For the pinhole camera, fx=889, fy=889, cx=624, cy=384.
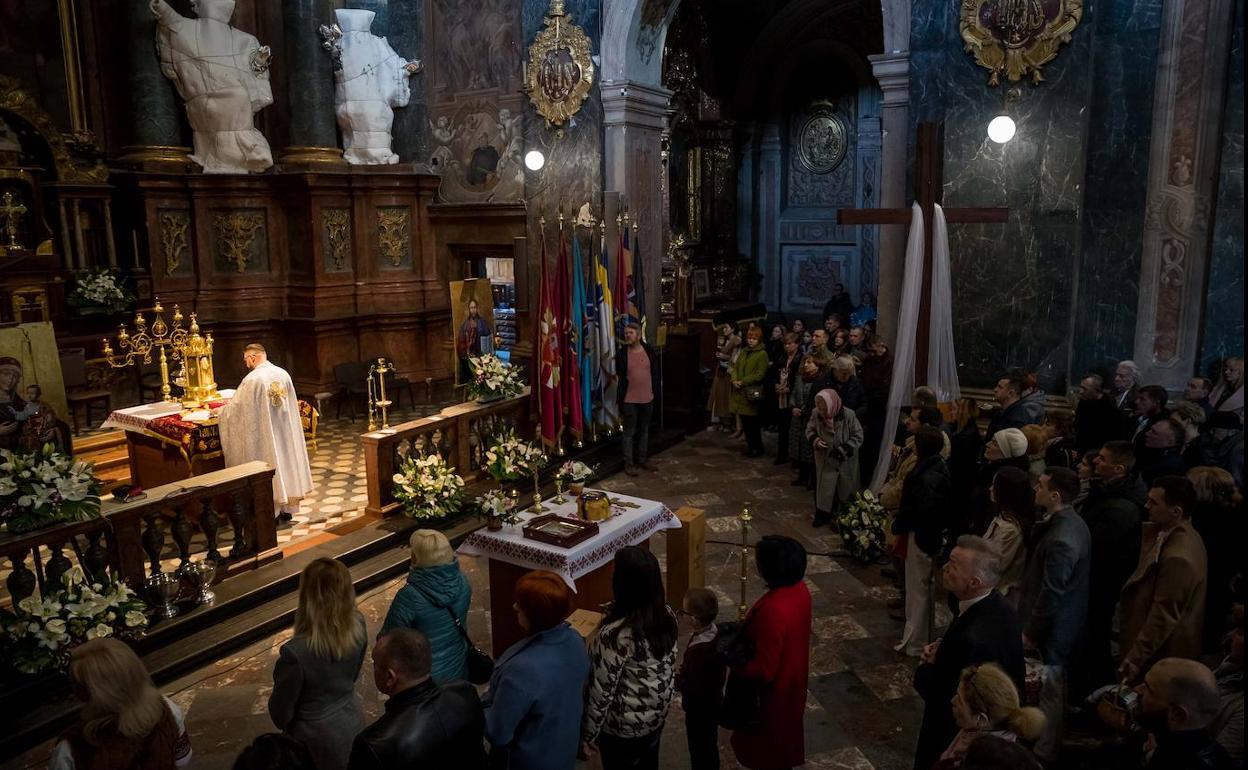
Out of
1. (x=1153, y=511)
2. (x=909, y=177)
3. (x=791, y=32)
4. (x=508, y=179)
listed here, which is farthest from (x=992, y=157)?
(x=791, y=32)

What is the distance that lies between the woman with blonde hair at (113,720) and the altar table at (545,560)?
9.12ft

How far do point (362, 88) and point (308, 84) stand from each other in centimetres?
81

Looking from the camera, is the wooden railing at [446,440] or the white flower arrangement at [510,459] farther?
the white flower arrangement at [510,459]

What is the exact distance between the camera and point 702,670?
3.73 metres

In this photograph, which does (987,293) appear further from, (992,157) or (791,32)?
(791,32)

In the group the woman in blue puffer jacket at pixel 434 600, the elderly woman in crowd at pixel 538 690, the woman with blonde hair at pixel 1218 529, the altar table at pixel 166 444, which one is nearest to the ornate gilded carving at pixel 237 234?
the altar table at pixel 166 444

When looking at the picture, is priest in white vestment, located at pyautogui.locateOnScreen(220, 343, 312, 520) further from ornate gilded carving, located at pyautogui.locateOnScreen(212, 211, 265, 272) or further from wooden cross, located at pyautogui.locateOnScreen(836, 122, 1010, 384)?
wooden cross, located at pyautogui.locateOnScreen(836, 122, 1010, 384)

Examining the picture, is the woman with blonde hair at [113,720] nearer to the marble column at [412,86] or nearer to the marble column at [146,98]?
the marble column at [146,98]

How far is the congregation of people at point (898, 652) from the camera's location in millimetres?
3014

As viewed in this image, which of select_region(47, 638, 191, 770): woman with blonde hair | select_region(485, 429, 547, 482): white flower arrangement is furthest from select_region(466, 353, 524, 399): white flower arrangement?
select_region(47, 638, 191, 770): woman with blonde hair

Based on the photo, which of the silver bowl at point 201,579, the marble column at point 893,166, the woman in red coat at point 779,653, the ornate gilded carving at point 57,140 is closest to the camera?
the woman in red coat at point 779,653

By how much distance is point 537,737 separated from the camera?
3.31 m

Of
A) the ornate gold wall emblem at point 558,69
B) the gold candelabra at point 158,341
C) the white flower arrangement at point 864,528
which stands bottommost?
the white flower arrangement at point 864,528

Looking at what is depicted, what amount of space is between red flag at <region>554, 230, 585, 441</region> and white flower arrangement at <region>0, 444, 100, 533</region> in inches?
191
